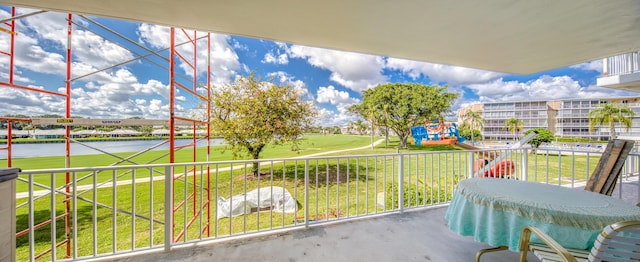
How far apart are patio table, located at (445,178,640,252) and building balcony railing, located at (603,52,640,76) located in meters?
5.62

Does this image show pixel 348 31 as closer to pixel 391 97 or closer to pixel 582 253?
pixel 582 253

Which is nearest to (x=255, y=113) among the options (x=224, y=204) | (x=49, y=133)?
(x=224, y=204)

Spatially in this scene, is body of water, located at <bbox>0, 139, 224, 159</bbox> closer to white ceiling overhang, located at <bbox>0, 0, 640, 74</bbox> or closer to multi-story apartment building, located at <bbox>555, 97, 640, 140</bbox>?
white ceiling overhang, located at <bbox>0, 0, 640, 74</bbox>

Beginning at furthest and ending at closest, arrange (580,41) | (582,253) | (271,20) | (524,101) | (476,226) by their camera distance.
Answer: (524,101) → (580,41) → (271,20) → (476,226) → (582,253)

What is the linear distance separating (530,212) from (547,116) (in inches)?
2019

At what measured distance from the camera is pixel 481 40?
8.29ft

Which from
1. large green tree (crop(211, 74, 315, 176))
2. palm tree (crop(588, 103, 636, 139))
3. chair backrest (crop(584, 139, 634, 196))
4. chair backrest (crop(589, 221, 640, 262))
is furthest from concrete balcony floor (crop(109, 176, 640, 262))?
palm tree (crop(588, 103, 636, 139))

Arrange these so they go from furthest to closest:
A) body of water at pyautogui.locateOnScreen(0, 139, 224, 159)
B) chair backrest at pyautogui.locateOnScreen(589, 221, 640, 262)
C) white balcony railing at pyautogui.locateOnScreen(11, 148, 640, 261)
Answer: body of water at pyautogui.locateOnScreen(0, 139, 224, 159) < white balcony railing at pyautogui.locateOnScreen(11, 148, 640, 261) < chair backrest at pyautogui.locateOnScreen(589, 221, 640, 262)

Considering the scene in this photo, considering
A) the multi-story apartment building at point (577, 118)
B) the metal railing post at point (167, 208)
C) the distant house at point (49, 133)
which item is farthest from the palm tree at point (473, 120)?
the distant house at point (49, 133)

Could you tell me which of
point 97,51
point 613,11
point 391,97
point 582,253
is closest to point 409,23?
point 613,11

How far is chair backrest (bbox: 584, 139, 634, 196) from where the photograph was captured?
2.17 metres

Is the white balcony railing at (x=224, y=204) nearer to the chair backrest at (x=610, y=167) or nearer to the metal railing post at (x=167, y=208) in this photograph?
the metal railing post at (x=167, y=208)

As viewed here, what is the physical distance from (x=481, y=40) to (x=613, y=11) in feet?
3.08

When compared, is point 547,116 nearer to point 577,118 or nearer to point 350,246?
point 577,118
